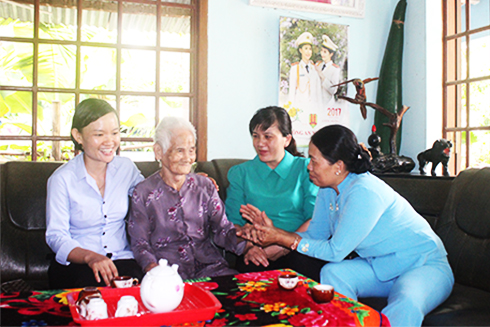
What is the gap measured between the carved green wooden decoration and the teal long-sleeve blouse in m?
1.39

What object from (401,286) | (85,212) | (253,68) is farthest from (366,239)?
(253,68)

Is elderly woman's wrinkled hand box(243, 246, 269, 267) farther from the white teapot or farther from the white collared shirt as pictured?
the white teapot

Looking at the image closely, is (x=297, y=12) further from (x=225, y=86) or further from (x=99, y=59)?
(x=99, y=59)

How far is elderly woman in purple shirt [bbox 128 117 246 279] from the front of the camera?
196cm

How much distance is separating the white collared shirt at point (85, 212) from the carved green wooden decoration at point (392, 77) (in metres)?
2.23

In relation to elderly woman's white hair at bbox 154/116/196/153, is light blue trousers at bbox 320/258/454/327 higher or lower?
lower

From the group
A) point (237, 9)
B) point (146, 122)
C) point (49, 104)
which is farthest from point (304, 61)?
point (49, 104)

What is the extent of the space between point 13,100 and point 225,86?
151cm

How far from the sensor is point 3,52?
291 cm

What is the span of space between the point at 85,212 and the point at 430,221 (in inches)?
72.6

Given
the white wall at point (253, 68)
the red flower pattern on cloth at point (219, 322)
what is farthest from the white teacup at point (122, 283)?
the white wall at point (253, 68)

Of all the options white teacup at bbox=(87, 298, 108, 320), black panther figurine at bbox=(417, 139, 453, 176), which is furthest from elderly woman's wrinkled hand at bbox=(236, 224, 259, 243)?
black panther figurine at bbox=(417, 139, 453, 176)

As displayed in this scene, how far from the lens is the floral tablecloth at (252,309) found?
45.2 inches

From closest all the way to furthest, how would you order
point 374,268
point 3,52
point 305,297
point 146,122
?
point 305,297 → point 374,268 → point 3,52 → point 146,122
